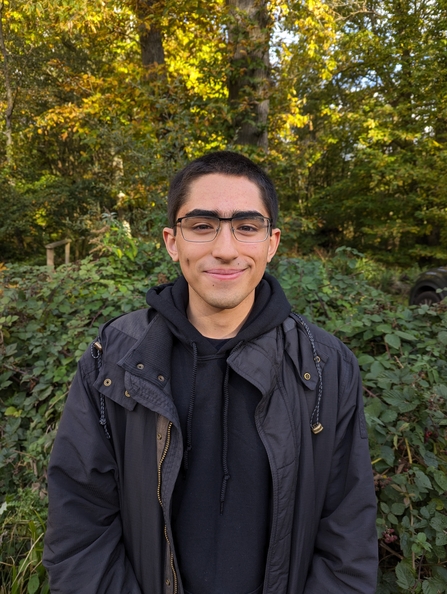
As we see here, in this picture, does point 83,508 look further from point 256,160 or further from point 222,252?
point 256,160

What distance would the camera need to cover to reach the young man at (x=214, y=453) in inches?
53.6

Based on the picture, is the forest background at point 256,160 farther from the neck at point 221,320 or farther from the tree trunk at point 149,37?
the neck at point 221,320

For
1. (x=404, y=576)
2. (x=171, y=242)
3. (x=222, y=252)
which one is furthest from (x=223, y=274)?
(x=404, y=576)

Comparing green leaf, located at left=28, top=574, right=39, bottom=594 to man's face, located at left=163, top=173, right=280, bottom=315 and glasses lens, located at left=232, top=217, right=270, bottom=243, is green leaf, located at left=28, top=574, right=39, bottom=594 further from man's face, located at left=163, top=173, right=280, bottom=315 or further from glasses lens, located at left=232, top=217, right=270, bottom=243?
glasses lens, located at left=232, top=217, right=270, bottom=243

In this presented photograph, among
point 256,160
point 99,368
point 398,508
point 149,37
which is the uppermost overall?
point 149,37

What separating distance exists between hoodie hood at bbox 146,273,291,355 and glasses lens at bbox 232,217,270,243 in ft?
0.77

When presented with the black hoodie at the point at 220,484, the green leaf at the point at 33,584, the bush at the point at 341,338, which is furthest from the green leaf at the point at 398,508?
the green leaf at the point at 33,584

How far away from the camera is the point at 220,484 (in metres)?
1.40

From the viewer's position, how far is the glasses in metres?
1.45

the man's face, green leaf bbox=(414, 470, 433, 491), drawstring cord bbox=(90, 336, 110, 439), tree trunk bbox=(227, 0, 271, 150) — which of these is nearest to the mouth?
the man's face

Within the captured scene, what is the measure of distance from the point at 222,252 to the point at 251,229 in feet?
0.50

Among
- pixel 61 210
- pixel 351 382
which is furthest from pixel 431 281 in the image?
pixel 61 210

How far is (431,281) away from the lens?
20.8 feet

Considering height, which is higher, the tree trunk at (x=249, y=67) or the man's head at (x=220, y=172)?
the tree trunk at (x=249, y=67)
